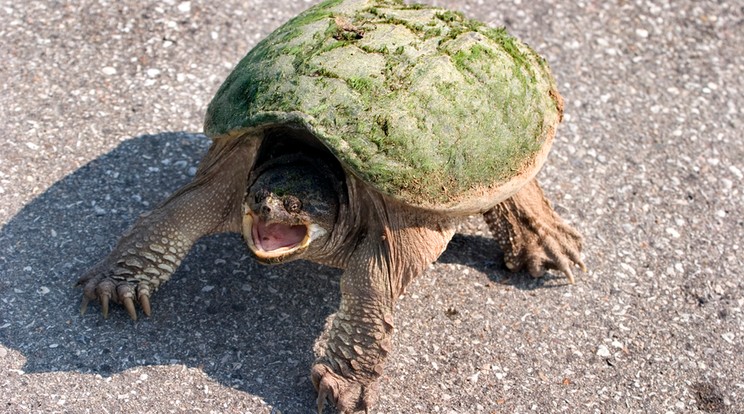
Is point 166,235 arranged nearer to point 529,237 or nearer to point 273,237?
point 273,237

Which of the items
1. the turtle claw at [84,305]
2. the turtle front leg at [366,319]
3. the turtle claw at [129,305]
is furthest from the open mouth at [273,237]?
the turtle claw at [84,305]

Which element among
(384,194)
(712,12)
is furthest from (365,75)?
(712,12)

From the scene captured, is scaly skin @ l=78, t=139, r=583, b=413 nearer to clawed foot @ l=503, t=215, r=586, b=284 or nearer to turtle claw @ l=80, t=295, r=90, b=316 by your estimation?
turtle claw @ l=80, t=295, r=90, b=316

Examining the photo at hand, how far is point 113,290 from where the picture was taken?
3350mm

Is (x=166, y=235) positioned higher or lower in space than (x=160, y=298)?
higher

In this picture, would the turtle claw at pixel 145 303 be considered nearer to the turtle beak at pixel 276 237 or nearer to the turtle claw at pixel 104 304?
the turtle claw at pixel 104 304

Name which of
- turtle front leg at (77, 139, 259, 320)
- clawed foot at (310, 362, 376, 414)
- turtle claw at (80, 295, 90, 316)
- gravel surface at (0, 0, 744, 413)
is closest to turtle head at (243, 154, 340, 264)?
turtle front leg at (77, 139, 259, 320)

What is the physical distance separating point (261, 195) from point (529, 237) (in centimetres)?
143

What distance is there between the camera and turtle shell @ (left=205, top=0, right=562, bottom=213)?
9.53ft

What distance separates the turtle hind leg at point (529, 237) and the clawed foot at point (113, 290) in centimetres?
158

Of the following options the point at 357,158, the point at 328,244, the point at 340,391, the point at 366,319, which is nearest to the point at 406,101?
the point at 357,158

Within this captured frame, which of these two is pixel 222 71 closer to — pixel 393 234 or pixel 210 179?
pixel 210 179

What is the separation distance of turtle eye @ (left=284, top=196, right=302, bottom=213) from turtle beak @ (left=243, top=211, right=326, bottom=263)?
0.08m

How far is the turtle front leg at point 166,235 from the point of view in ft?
11.0
